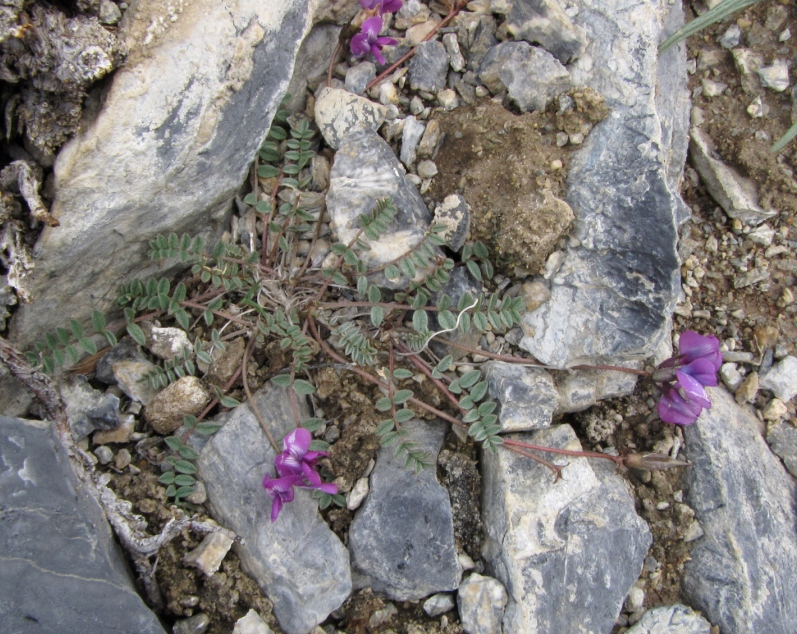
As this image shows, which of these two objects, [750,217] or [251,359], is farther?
[750,217]

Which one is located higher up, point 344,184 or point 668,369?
point 344,184

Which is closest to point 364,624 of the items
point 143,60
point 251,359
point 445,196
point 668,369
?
point 251,359

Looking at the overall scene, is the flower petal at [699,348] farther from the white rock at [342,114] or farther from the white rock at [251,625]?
the white rock at [251,625]

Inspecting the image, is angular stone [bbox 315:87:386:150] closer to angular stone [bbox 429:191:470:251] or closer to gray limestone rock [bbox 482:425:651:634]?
angular stone [bbox 429:191:470:251]

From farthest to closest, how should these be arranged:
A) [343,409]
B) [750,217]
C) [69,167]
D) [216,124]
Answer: [750,217], [343,409], [216,124], [69,167]

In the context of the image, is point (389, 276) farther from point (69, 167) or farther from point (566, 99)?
point (69, 167)

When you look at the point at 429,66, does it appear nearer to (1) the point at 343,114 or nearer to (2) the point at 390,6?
(2) the point at 390,6

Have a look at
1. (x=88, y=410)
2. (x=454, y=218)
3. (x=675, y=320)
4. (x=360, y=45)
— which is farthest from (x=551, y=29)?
(x=88, y=410)
